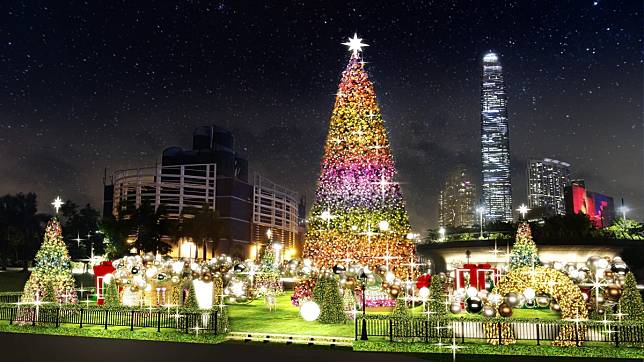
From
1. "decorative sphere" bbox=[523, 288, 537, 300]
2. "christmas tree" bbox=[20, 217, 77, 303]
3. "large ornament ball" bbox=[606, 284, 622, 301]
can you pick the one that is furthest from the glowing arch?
"christmas tree" bbox=[20, 217, 77, 303]

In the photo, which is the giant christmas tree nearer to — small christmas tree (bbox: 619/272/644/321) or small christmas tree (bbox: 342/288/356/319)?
small christmas tree (bbox: 342/288/356/319)

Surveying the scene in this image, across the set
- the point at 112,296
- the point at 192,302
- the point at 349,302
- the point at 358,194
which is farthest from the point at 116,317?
the point at 358,194

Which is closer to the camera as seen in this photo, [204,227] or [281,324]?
[281,324]

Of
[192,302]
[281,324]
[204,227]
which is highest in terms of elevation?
[204,227]

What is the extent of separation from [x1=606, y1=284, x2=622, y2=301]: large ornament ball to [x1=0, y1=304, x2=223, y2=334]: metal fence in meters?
13.5

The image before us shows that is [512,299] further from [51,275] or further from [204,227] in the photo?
[204,227]

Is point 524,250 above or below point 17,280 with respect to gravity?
above

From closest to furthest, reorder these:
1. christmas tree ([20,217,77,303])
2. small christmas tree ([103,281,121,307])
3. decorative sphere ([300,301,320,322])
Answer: decorative sphere ([300,301,320,322])
small christmas tree ([103,281,121,307])
christmas tree ([20,217,77,303])

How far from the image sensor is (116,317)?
21406mm

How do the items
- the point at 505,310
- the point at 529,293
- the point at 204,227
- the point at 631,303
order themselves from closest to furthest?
the point at 505,310
the point at 529,293
the point at 631,303
the point at 204,227

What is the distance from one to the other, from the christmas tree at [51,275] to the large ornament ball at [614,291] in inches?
905

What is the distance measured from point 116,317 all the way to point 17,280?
1630 inches

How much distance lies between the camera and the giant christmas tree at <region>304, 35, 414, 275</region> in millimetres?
25938

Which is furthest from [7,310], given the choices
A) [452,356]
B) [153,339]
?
[452,356]
